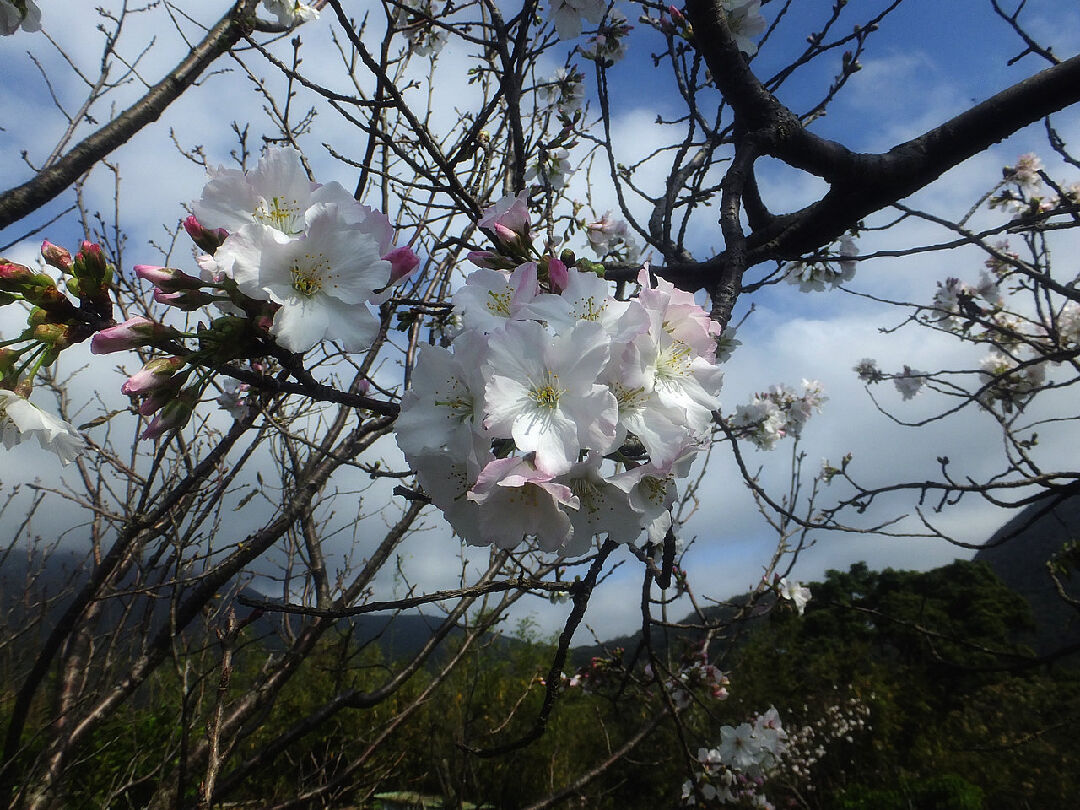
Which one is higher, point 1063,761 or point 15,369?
point 15,369

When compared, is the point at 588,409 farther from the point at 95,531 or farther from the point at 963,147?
the point at 95,531

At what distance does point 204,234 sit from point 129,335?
201 mm

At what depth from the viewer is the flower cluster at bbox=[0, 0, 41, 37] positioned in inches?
68.6

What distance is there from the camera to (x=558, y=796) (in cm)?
262

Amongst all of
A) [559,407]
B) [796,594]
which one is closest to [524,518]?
[559,407]

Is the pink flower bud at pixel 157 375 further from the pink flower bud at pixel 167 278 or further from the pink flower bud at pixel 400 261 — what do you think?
the pink flower bud at pixel 400 261

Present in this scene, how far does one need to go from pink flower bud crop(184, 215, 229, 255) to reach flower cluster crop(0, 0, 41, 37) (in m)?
1.59

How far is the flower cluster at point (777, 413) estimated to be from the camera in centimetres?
529

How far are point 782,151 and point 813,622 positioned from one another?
2205cm

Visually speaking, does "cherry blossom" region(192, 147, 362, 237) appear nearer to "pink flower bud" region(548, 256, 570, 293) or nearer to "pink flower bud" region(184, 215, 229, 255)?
"pink flower bud" region(184, 215, 229, 255)

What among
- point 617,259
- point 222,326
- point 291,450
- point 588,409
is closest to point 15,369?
point 222,326


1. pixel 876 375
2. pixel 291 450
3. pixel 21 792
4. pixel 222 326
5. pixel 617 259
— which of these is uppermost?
pixel 876 375

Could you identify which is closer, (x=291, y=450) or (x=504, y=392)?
(x=504, y=392)

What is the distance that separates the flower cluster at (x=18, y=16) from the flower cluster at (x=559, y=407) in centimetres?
196
